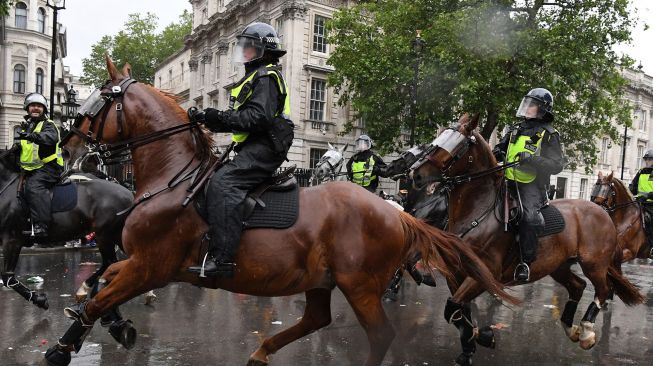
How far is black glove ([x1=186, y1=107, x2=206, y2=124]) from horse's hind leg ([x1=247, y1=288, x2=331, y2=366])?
5.99 ft

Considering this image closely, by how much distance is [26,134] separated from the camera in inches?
293

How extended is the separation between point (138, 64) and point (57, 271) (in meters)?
55.3

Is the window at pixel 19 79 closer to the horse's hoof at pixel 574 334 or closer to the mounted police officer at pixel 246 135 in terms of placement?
the mounted police officer at pixel 246 135

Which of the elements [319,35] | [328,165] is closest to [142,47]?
[319,35]

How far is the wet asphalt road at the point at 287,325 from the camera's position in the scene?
5.85m

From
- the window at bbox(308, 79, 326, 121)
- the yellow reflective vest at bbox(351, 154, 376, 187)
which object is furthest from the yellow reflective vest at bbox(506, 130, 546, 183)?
the window at bbox(308, 79, 326, 121)

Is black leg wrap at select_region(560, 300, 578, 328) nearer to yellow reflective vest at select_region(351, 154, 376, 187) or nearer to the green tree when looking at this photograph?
yellow reflective vest at select_region(351, 154, 376, 187)

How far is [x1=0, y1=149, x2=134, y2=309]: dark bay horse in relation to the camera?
766cm

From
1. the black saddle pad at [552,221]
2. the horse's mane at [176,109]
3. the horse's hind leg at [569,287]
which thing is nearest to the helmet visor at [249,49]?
the horse's mane at [176,109]

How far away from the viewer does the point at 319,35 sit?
109 feet

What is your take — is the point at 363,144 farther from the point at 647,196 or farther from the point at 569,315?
the point at 569,315

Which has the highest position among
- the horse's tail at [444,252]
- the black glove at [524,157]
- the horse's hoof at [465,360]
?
the black glove at [524,157]

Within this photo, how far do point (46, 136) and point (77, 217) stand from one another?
4.27 feet

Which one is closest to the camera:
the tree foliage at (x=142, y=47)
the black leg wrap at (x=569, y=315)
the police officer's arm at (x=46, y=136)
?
the black leg wrap at (x=569, y=315)
